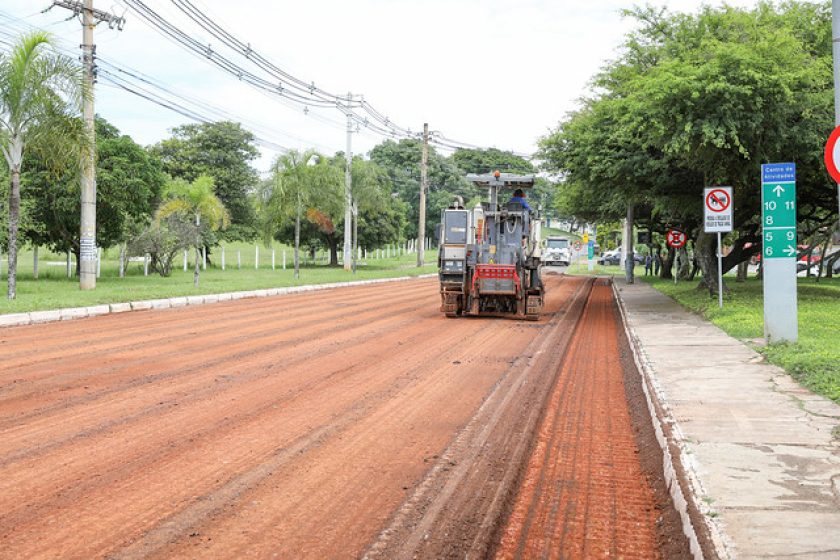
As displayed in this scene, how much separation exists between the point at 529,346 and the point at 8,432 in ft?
29.9

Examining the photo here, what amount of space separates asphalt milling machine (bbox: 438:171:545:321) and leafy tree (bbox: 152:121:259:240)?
143 feet

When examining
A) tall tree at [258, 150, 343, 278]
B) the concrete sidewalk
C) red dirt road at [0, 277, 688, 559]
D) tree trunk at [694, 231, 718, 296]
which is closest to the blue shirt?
red dirt road at [0, 277, 688, 559]

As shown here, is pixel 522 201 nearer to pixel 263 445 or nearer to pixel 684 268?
pixel 263 445

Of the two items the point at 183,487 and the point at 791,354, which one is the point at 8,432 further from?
the point at 791,354

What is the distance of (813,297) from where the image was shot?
83.9ft

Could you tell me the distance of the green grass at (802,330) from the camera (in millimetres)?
9820

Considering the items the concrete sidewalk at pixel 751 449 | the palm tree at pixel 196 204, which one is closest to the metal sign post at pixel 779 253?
the concrete sidewalk at pixel 751 449

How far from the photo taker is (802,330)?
1523cm

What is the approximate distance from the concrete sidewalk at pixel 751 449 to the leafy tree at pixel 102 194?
26.0 metres

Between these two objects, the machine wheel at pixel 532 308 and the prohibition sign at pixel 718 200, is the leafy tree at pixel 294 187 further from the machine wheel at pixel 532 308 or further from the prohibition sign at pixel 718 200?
the prohibition sign at pixel 718 200

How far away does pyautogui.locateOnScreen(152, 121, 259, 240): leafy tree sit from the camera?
202 feet

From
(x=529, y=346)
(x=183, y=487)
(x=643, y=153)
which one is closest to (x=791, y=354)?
(x=529, y=346)

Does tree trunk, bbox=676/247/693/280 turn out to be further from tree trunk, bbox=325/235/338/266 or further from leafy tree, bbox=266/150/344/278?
tree trunk, bbox=325/235/338/266

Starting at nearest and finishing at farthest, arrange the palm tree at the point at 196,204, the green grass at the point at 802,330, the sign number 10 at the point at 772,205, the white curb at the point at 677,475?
the white curb at the point at 677,475
the green grass at the point at 802,330
the sign number 10 at the point at 772,205
the palm tree at the point at 196,204
